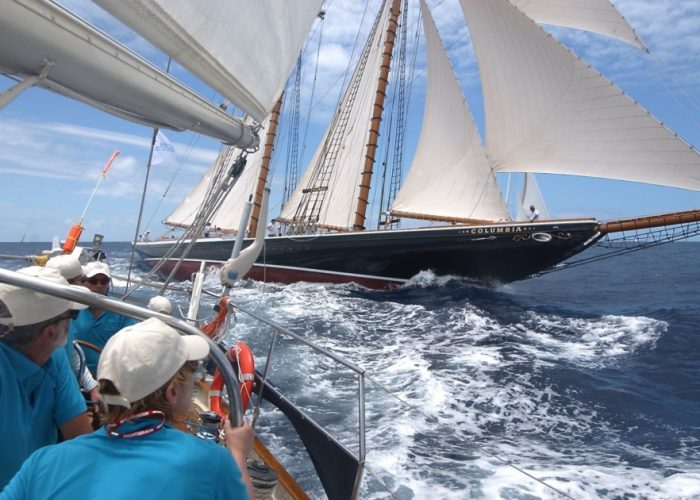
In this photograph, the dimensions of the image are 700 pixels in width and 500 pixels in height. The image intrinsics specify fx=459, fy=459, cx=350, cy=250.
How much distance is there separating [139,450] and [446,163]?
17.7 meters

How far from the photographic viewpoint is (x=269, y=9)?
3695 mm

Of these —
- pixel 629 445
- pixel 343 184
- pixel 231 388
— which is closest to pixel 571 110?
pixel 343 184

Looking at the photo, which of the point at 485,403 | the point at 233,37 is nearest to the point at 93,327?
the point at 233,37

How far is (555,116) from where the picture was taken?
1453 centimetres

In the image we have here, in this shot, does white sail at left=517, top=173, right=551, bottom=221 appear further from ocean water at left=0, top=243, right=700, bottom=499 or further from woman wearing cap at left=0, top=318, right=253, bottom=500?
woman wearing cap at left=0, top=318, right=253, bottom=500

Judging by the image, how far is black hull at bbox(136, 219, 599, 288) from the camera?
13.9 metres

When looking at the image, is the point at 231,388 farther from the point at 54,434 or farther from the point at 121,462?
the point at 54,434

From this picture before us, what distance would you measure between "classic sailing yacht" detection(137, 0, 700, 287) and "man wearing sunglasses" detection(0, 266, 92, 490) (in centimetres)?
1244

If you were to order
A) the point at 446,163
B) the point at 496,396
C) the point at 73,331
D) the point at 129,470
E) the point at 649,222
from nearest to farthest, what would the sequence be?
the point at 129,470
the point at 73,331
the point at 496,396
the point at 649,222
the point at 446,163

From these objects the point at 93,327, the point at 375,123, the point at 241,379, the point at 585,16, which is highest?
the point at 585,16

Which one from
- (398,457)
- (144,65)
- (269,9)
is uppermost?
(269,9)

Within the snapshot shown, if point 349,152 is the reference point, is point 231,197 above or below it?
below

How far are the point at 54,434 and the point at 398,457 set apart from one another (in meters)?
3.30

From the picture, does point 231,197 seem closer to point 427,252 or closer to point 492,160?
point 427,252
